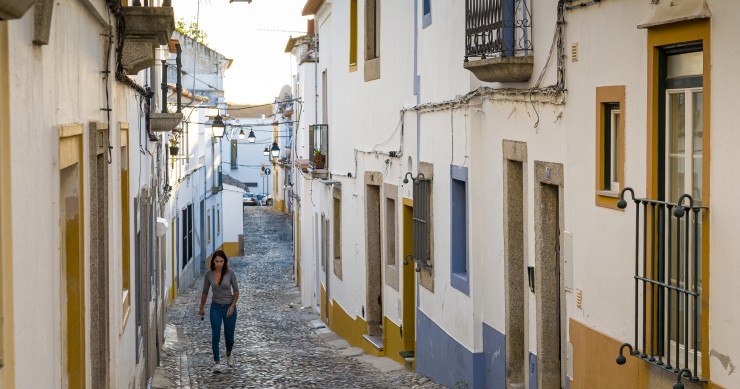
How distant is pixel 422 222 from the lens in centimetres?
1381

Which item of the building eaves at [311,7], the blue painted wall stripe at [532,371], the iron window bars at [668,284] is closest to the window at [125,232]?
the blue painted wall stripe at [532,371]

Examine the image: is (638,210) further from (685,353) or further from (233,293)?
(233,293)

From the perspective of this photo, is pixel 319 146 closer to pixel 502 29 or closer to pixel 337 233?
pixel 337 233

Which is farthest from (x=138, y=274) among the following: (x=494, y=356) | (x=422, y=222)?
(x=494, y=356)

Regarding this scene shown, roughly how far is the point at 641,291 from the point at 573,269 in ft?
4.54

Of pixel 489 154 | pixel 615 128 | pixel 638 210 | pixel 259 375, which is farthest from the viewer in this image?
pixel 259 375

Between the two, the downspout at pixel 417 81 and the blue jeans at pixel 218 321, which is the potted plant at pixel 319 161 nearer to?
the blue jeans at pixel 218 321

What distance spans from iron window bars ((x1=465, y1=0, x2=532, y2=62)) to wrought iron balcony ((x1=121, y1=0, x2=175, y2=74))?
9.41 feet

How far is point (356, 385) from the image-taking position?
1377 cm

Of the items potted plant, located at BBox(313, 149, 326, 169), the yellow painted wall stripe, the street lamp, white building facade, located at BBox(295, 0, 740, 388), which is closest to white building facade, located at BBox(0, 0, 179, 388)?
the yellow painted wall stripe

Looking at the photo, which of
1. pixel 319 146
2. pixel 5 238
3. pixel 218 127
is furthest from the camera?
pixel 218 127

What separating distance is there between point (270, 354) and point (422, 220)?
16.2 ft

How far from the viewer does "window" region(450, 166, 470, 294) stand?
40.1ft

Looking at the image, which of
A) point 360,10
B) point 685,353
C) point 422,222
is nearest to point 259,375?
point 422,222
